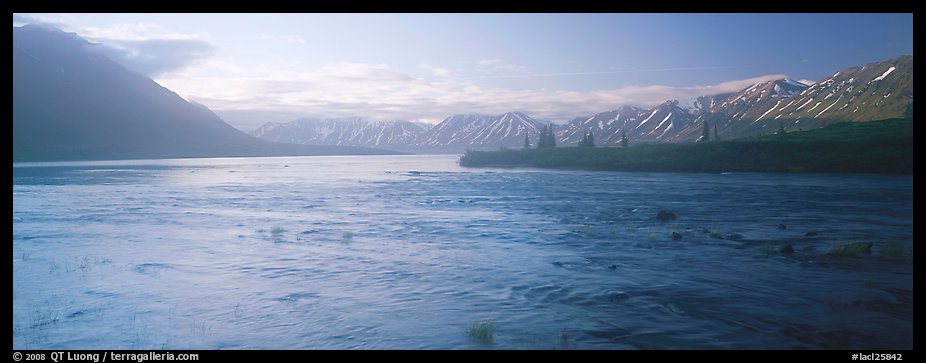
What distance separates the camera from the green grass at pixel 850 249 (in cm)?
2294

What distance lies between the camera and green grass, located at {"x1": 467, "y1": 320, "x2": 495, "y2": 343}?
13.6 meters

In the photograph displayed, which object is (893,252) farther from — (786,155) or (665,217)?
(786,155)

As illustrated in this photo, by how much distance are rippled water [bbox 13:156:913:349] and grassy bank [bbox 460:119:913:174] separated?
67.6 meters

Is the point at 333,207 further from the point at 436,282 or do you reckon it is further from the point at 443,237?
the point at 436,282

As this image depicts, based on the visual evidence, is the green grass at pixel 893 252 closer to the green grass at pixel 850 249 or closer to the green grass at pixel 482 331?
the green grass at pixel 850 249

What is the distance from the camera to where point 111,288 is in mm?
18594

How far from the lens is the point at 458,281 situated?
1977 cm

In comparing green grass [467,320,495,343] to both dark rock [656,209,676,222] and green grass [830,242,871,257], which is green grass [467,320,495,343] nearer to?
green grass [830,242,871,257]

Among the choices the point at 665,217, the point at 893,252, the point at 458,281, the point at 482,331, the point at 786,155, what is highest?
the point at 786,155

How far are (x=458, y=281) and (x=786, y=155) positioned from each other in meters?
109

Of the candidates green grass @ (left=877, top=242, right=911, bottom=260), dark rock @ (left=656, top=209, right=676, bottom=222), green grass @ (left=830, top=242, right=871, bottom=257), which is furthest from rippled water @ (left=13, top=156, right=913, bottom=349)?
dark rock @ (left=656, top=209, right=676, bottom=222)

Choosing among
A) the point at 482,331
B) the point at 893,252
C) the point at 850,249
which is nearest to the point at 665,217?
the point at 850,249

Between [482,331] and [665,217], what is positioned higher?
[665,217]
